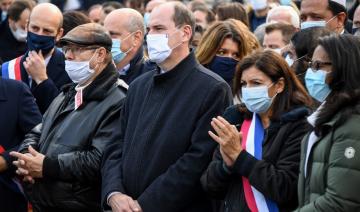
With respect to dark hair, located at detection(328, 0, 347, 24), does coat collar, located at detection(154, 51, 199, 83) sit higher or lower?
higher

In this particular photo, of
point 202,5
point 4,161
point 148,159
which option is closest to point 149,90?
point 148,159

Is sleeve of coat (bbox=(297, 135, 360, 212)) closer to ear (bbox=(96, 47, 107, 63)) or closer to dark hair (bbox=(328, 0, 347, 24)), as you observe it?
ear (bbox=(96, 47, 107, 63))

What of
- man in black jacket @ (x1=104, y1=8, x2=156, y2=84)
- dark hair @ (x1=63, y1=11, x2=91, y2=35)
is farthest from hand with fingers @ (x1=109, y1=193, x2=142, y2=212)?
→ dark hair @ (x1=63, y1=11, x2=91, y2=35)

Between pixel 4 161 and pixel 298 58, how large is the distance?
267cm

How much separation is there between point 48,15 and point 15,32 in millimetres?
2227

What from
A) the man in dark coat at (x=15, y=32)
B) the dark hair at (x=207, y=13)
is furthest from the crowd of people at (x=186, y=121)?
the dark hair at (x=207, y=13)

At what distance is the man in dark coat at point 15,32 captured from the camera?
11214 mm

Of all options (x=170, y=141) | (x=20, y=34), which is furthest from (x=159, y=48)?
(x=20, y=34)

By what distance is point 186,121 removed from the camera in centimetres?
657

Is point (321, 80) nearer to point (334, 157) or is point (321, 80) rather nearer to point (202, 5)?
point (334, 157)

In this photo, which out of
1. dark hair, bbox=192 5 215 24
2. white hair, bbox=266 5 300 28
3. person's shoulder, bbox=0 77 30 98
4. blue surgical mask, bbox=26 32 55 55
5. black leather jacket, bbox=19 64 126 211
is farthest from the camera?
dark hair, bbox=192 5 215 24

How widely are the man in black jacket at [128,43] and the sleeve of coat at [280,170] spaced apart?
2837mm

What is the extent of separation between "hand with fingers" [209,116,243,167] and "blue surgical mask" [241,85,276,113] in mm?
217

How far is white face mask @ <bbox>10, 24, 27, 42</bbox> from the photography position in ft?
37.0
